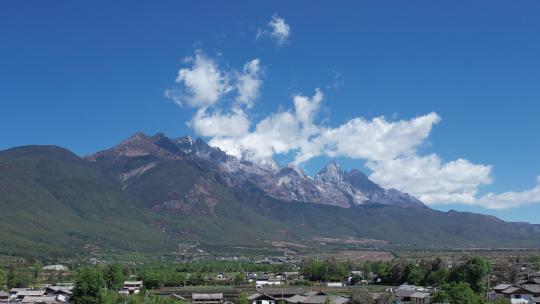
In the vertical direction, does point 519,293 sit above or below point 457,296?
below

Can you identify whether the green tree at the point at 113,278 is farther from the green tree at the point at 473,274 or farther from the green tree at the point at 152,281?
the green tree at the point at 473,274

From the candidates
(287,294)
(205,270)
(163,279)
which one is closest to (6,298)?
(163,279)

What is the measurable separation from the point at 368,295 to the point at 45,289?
64.0m

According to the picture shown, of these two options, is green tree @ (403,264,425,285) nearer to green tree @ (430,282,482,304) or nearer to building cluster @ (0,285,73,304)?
green tree @ (430,282,482,304)

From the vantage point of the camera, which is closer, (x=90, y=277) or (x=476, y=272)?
(x=90, y=277)

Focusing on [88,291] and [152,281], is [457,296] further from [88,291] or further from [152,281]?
[152,281]

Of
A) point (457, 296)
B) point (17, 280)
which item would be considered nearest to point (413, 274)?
point (457, 296)

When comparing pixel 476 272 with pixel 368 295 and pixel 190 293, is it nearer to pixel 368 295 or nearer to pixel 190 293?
pixel 368 295

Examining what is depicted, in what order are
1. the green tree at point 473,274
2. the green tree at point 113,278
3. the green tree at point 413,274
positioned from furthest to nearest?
the green tree at point 413,274 < the green tree at point 113,278 < the green tree at point 473,274

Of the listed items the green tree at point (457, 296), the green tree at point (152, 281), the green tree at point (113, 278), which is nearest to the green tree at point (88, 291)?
the green tree at point (113, 278)

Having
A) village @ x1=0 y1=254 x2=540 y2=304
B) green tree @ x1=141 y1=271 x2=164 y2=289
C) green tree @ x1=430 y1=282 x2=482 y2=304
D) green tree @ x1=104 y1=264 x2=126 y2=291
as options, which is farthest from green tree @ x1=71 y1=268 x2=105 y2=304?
green tree @ x1=430 y1=282 x2=482 y2=304

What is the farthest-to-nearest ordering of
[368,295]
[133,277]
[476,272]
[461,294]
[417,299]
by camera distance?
[133,277], [476,272], [417,299], [368,295], [461,294]

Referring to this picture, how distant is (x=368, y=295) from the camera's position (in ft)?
284

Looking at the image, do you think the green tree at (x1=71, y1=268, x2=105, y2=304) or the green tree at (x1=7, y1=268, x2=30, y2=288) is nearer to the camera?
the green tree at (x1=71, y1=268, x2=105, y2=304)
